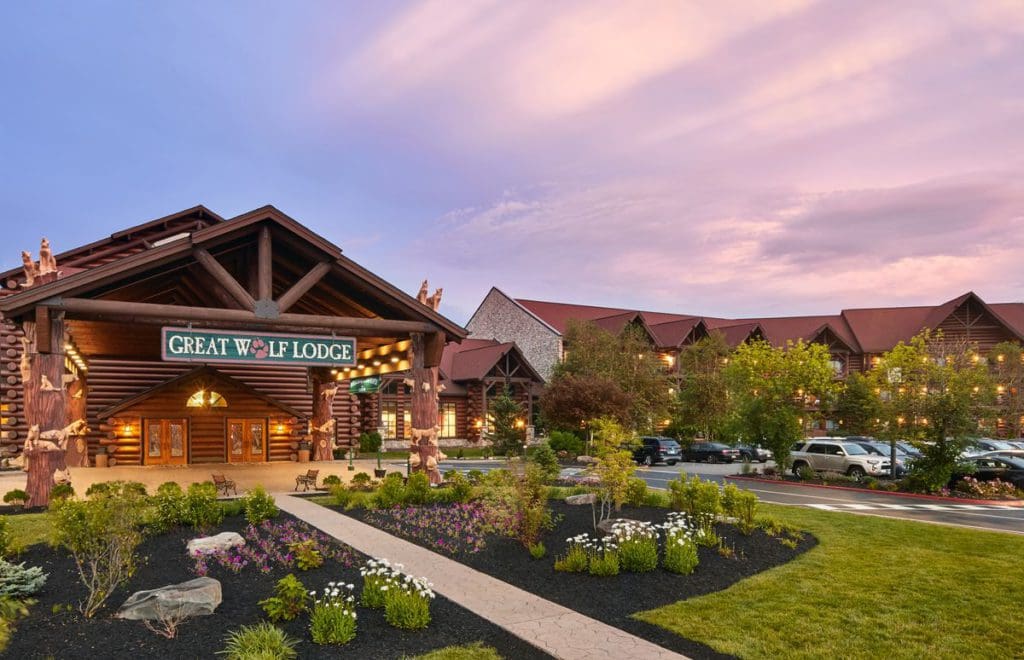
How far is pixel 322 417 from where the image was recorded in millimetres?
30406

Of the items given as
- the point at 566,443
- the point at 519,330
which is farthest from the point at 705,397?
the point at 519,330

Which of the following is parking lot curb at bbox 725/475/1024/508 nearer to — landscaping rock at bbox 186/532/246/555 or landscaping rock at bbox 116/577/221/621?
landscaping rock at bbox 186/532/246/555

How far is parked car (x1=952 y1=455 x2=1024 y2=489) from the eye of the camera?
22.6m

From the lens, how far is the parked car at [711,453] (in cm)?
3972

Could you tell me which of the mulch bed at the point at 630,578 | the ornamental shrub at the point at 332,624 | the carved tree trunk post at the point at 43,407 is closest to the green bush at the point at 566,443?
the mulch bed at the point at 630,578

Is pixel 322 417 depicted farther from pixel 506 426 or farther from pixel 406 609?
pixel 406 609

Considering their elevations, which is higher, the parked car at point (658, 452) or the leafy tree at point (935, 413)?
the leafy tree at point (935, 413)

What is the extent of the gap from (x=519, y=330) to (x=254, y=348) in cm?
4131

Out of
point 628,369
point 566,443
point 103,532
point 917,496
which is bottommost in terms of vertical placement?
point 917,496

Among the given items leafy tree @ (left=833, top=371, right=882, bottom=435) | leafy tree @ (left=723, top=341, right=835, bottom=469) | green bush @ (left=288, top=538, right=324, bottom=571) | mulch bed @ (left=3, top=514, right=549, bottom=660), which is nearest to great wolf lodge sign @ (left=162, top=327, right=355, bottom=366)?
mulch bed @ (left=3, top=514, right=549, bottom=660)

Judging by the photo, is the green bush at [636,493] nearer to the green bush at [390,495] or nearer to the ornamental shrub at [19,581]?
the green bush at [390,495]

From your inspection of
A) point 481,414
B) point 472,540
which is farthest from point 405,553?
point 481,414

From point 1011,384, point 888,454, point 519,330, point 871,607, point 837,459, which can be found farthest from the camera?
point 519,330

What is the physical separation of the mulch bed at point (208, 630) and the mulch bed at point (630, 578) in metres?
1.50
